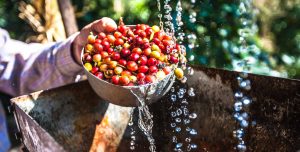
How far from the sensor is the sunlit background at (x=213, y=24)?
12.3ft

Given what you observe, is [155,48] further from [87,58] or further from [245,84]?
[245,84]

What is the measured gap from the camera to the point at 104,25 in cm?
189

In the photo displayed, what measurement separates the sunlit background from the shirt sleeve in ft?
5.35

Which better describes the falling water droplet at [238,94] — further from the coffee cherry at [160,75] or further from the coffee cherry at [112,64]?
the coffee cherry at [112,64]

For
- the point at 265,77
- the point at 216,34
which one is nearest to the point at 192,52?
the point at 216,34

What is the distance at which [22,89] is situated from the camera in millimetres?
2301

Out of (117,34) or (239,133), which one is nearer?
(117,34)

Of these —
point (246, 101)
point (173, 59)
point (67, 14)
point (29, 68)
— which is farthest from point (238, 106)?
point (67, 14)

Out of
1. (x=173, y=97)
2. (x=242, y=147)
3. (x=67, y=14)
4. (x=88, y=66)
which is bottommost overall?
(x=242, y=147)

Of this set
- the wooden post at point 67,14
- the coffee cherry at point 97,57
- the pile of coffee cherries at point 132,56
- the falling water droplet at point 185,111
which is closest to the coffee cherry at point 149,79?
the pile of coffee cherries at point 132,56

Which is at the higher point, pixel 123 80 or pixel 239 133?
pixel 123 80

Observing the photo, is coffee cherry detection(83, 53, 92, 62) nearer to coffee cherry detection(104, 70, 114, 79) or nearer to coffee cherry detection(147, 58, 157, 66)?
coffee cherry detection(104, 70, 114, 79)

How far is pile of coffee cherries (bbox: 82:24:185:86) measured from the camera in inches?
66.4

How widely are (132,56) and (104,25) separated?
0.26 metres
